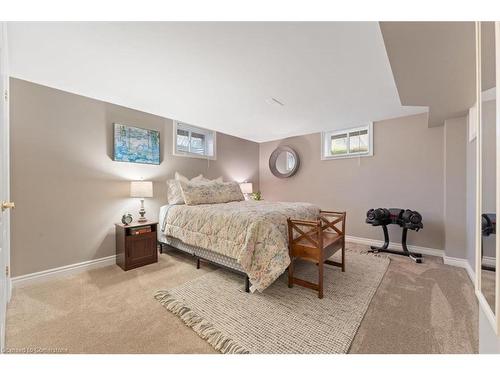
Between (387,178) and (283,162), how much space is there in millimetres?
2222

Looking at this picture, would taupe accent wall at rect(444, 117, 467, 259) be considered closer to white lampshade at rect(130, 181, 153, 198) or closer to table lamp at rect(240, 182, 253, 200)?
table lamp at rect(240, 182, 253, 200)

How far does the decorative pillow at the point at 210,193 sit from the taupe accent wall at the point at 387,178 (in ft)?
5.85

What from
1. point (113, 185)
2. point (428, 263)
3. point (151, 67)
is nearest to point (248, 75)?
point (151, 67)

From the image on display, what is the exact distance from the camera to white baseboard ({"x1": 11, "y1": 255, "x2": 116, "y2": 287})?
2.08m

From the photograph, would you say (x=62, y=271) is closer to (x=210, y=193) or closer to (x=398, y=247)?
(x=210, y=193)

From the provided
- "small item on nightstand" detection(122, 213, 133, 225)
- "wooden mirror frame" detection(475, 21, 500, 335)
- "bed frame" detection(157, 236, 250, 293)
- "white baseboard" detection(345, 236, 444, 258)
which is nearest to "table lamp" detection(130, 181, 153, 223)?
"small item on nightstand" detection(122, 213, 133, 225)

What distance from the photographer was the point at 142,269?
2.51 meters

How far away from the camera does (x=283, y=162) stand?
194 inches

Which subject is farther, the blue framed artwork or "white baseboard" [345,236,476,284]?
the blue framed artwork

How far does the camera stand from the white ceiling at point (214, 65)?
1.50 metres

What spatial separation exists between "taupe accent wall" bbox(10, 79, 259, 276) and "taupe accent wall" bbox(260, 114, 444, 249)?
3271mm

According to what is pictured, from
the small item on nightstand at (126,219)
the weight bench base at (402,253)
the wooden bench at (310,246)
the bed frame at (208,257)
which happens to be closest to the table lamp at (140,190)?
the small item on nightstand at (126,219)
